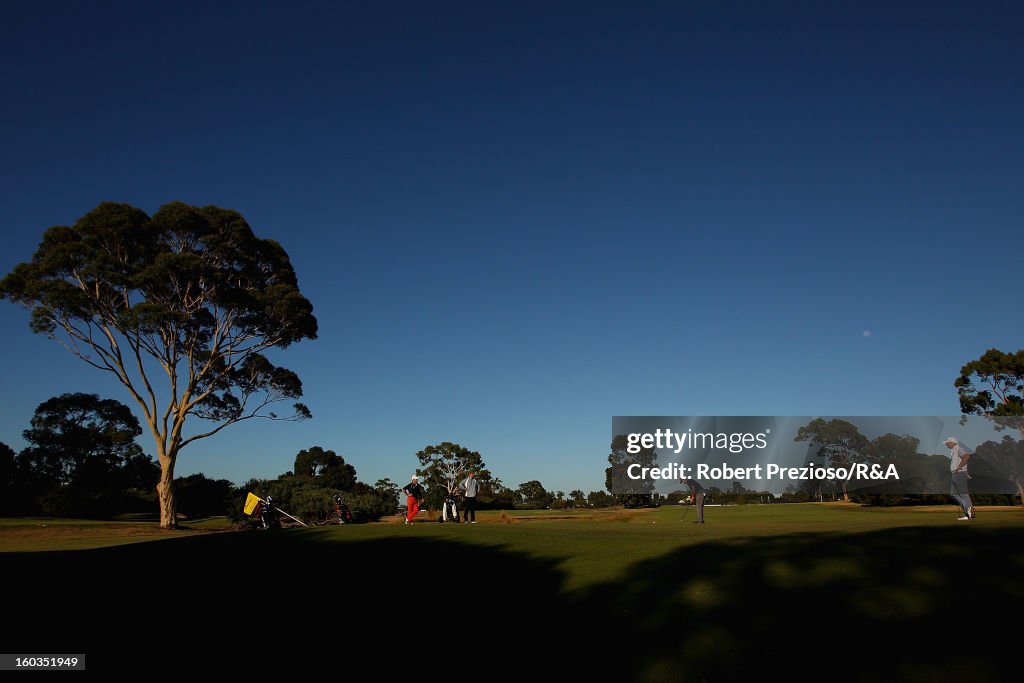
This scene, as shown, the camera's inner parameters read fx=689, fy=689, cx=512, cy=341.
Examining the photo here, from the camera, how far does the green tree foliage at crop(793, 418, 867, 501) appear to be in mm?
75756

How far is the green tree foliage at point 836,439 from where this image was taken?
75.8 m

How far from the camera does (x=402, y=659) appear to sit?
A: 30.0 ft

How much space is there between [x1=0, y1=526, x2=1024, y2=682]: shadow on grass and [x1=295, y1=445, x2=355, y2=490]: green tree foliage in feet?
271

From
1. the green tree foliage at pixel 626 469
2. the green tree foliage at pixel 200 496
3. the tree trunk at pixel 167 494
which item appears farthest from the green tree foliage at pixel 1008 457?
the green tree foliage at pixel 200 496

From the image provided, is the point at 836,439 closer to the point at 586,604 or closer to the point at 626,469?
the point at 626,469

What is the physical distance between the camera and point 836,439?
253ft


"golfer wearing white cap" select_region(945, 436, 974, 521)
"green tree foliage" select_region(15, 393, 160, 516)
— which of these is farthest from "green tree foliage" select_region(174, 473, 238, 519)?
"golfer wearing white cap" select_region(945, 436, 974, 521)

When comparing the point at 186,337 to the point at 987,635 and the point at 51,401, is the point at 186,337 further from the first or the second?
the point at 987,635

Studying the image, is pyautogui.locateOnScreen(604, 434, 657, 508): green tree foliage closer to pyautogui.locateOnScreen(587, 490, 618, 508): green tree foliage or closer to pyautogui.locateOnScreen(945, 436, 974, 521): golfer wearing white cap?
pyautogui.locateOnScreen(587, 490, 618, 508): green tree foliage

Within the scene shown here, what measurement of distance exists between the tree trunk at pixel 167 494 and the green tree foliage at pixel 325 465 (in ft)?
168

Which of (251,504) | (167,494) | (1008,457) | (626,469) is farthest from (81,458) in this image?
(1008,457)

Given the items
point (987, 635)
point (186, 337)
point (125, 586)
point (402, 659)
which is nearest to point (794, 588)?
point (987, 635)

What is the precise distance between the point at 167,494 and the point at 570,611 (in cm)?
4035

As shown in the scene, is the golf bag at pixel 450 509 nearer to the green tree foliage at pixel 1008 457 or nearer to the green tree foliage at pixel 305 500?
the green tree foliage at pixel 305 500
